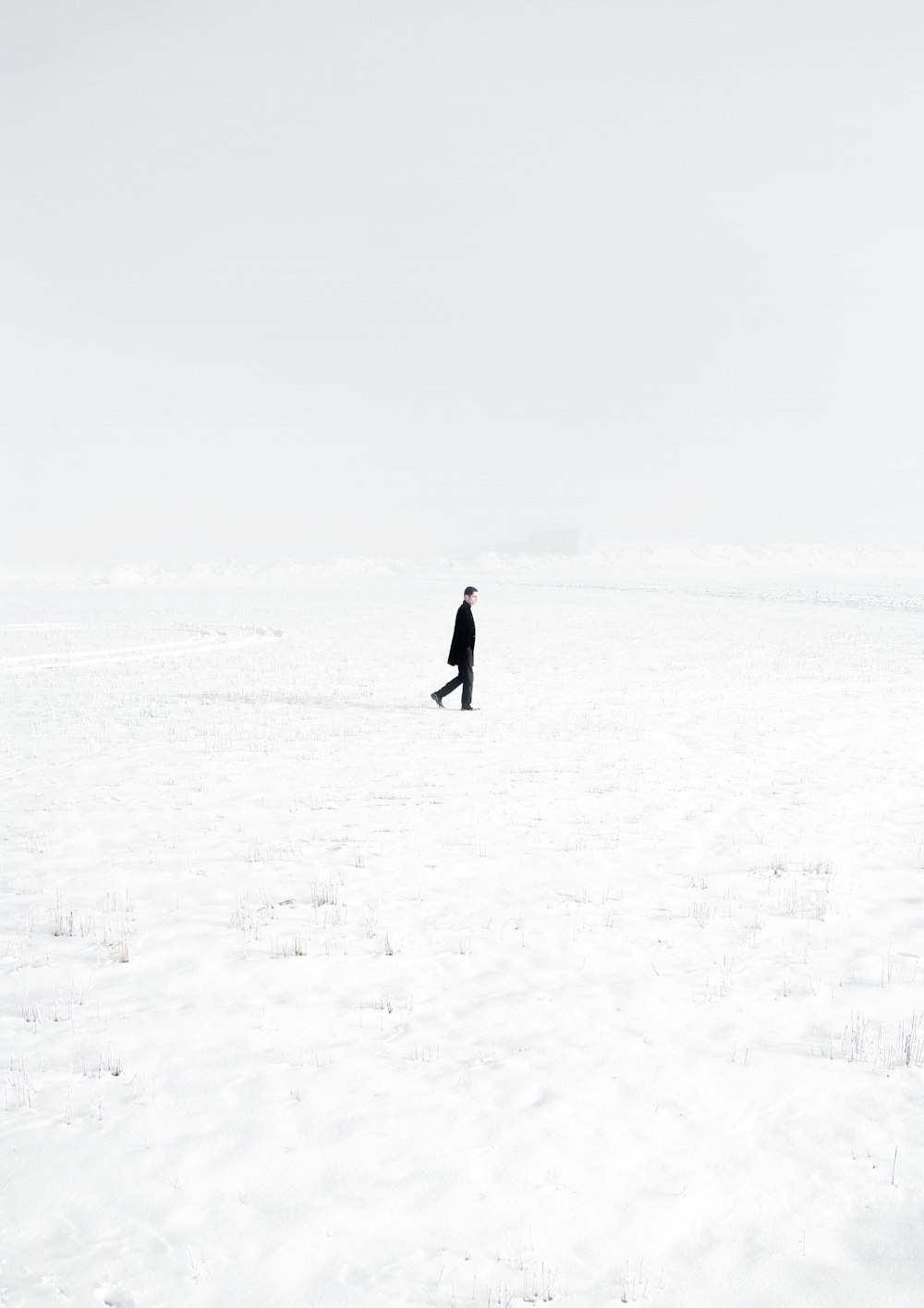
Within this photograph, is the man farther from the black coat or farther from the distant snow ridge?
the distant snow ridge

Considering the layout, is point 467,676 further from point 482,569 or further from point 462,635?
point 482,569

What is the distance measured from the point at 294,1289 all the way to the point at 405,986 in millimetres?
3007

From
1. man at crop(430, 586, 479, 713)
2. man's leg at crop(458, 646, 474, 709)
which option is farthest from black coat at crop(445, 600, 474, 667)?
man's leg at crop(458, 646, 474, 709)

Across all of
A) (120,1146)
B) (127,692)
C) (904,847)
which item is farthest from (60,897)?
(127,692)

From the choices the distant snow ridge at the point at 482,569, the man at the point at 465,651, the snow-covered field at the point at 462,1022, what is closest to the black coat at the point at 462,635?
the man at the point at 465,651

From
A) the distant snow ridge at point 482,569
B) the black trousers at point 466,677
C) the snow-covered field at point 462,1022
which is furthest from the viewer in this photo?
the distant snow ridge at point 482,569

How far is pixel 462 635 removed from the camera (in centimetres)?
1992

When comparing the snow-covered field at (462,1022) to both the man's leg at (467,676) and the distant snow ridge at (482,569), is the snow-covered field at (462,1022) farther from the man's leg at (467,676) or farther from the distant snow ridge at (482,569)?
the distant snow ridge at (482,569)

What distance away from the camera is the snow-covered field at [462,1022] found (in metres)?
4.40

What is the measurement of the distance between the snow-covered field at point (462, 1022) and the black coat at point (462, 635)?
10.2 feet

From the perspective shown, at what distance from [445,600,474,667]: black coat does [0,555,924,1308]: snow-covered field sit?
3.12 meters

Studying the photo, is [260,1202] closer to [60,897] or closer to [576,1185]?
[576,1185]

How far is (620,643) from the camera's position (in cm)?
3903

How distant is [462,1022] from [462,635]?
13.7 meters
